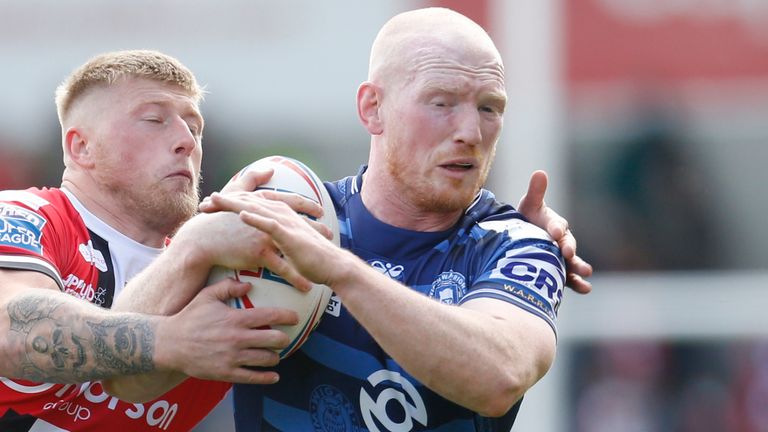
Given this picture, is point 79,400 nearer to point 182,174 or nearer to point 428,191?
point 182,174

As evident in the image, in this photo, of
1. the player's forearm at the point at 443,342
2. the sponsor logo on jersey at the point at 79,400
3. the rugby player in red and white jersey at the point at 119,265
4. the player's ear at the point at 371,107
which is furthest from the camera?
the sponsor logo on jersey at the point at 79,400

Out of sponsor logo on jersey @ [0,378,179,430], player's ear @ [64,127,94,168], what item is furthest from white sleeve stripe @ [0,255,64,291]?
player's ear @ [64,127,94,168]

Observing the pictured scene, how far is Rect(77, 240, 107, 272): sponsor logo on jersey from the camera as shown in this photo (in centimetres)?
550

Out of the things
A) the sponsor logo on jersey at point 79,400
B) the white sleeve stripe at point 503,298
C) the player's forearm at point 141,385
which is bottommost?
the sponsor logo on jersey at point 79,400

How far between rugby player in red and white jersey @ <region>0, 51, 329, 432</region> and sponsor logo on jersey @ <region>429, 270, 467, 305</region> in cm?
55

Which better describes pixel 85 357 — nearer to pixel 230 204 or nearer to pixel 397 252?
pixel 230 204

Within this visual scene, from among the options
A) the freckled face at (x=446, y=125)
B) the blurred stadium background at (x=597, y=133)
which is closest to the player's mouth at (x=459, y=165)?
the freckled face at (x=446, y=125)

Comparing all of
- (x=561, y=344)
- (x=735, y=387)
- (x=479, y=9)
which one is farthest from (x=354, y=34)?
(x=735, y=387)

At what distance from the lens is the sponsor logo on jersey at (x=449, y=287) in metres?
4.95

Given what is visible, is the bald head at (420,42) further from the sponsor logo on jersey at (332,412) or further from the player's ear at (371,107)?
the sponsor logo on jersey at (332,412)

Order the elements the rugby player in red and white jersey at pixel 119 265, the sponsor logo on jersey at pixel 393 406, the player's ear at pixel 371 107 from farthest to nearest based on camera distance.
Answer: the player's ear at pixel 371 107 → the sponsor logo on jersey at pixel 393 406 → the rugby player in red and white jersey at pixel 119 265

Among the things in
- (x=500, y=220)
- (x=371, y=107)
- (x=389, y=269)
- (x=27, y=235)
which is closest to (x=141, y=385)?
(x=27, y=235)

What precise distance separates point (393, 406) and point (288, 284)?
60 cm

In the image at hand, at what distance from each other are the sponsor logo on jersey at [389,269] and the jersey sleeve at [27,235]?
1.19 metres
